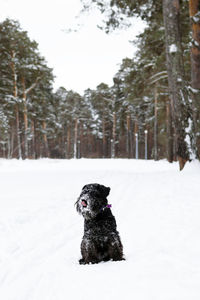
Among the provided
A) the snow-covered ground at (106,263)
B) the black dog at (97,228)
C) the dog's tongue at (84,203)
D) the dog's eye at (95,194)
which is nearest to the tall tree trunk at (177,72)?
the snow-covered ground at (106,263)

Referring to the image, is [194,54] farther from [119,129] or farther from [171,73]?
[119,129]

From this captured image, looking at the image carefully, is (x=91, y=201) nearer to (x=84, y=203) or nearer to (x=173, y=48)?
(x=84, y=203)

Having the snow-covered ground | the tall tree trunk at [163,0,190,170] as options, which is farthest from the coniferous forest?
the snow-covered ground

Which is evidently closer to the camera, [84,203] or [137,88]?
[84,203]

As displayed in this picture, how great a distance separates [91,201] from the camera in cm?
287

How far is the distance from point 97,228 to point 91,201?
1.13 feet

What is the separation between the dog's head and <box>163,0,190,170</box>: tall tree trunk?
29.5ft

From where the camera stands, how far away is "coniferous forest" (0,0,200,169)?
1115cm

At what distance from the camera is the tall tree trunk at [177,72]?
1114 cm

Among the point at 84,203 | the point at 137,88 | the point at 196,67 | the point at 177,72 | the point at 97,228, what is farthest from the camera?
the point at 137,88

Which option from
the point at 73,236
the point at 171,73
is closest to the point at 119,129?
the point at 171,73

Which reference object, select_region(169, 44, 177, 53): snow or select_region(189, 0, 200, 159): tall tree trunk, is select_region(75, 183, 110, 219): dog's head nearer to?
select_region(189, 0, 200, 159): tall tree trunk

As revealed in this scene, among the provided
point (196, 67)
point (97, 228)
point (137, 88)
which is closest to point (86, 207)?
point (97, 228)

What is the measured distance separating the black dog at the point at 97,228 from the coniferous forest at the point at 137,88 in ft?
27.2
